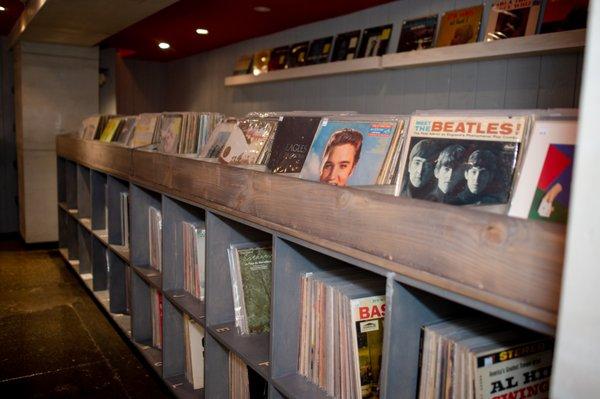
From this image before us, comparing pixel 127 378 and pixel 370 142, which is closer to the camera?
pixel 370 142

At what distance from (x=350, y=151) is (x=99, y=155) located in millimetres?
2376

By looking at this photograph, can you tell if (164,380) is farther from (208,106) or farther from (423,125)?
(208,106)

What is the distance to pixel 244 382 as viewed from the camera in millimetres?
1868

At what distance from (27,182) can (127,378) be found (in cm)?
349

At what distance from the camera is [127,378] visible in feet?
8.77

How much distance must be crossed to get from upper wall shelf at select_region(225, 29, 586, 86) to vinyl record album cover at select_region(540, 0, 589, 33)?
0.09 meters

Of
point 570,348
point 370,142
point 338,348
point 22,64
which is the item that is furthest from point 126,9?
point 570,348

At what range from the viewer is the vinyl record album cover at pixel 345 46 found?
13.8ft

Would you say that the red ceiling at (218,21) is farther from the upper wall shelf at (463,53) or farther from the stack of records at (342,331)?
the stack of records at (342,331)

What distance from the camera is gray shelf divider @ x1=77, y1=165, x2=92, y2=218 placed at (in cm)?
389

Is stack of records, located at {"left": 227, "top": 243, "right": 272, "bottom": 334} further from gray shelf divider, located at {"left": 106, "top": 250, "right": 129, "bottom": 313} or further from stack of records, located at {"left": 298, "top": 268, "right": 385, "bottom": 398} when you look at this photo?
gray shelf divider, located at {"left": 106, "top": 250, "right": 129, "bottom": 313}

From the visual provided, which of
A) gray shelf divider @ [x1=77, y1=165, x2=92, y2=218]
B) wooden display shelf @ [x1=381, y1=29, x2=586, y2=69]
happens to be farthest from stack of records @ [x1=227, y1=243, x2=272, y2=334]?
gray shelf divider @ [x1=77, y1=165, x2=92, y2=218]

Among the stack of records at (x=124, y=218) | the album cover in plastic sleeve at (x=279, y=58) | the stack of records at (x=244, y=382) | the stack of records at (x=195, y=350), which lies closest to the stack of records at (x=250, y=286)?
the stack of records at (x=244, y=382)

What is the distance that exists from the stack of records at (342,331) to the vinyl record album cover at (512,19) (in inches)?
88.6
